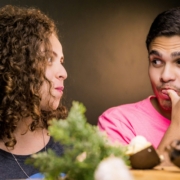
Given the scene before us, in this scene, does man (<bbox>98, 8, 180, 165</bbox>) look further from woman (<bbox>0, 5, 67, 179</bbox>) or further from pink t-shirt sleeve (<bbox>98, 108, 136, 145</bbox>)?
woman (<bbox>0, 5, 67, 179</bbox>)

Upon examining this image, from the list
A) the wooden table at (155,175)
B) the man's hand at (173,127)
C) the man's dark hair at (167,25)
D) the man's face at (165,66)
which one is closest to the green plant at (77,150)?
the wooden table at (155,175)

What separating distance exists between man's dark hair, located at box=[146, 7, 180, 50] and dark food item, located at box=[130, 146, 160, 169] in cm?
84

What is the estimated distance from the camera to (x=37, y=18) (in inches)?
55.7

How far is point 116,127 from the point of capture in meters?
1.40

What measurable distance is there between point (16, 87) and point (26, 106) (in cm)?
8

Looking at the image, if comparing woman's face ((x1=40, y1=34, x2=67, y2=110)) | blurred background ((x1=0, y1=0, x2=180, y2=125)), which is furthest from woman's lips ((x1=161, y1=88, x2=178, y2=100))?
blurred background ((x1=0, y1=0, x2=180, y2=125))

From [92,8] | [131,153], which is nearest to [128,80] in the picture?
[92,8]

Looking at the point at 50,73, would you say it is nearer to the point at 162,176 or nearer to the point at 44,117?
the point at 44,117

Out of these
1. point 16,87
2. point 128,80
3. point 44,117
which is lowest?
point 128,80

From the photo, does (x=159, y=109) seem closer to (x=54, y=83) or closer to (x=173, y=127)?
(x=173, y=127)

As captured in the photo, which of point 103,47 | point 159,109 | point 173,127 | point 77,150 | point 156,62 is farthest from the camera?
point 103,47

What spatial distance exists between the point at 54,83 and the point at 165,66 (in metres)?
0.41

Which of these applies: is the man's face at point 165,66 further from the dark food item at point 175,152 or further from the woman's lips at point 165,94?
the dark food item at point 175,152

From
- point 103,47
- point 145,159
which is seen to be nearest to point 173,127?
point 145,159
